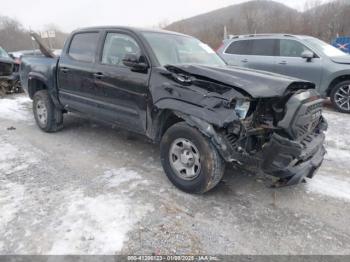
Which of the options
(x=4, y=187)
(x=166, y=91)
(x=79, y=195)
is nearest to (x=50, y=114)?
(x=4, y=187)

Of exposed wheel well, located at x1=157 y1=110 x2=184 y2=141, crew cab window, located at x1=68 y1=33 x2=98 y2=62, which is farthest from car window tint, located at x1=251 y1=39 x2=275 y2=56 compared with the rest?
exposed wheel well, located at x1=157 y1=110 x2=184 y2=141

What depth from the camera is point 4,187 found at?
11.5 ft

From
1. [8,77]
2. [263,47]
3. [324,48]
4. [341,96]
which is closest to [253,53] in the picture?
[263,47]

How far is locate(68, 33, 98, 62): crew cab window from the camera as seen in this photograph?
4.51 m

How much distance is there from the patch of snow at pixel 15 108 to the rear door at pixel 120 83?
136 inches

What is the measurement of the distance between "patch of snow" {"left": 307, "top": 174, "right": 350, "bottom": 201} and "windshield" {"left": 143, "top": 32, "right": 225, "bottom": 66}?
2.04 metres

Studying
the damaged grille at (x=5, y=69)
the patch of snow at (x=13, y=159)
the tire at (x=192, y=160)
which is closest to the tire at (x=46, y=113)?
the patch of snow at (x=13, y=159)

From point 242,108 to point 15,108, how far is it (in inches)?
269

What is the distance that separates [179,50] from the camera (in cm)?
416

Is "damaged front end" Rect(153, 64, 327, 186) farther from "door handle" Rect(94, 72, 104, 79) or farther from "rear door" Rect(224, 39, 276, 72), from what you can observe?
"rear door" Rect(224, 39, 276, 72)

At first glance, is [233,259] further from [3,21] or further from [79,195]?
[3,21]

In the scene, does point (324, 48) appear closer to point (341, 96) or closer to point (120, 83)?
point (341, 96)

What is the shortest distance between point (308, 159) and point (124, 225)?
199 centimetres

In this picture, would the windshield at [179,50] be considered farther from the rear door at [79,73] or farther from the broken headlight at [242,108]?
the broken headlight at [242,108]
